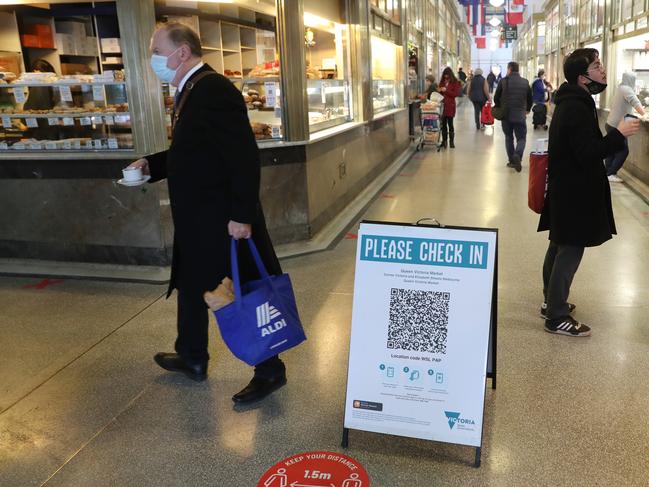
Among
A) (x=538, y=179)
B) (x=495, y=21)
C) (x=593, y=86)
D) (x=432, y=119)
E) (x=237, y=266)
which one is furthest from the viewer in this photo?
(x=495, y=21)

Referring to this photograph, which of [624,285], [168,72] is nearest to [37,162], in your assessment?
[168,72]

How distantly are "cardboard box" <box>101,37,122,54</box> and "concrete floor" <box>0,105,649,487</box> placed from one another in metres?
1.81

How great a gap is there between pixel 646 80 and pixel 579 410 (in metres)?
7.18

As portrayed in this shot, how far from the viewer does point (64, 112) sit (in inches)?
190

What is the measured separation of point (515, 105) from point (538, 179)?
619 cm

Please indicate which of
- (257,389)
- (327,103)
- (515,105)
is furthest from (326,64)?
(257,389)

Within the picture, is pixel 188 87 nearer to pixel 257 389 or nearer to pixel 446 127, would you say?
pixel 257 389

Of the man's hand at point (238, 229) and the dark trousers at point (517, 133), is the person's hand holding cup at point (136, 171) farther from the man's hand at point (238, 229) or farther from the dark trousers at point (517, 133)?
the dark trousers at point (517, 133)

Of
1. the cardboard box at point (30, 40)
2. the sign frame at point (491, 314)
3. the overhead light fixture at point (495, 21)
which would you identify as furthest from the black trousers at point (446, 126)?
the overhead light fixture at point (495, 21)

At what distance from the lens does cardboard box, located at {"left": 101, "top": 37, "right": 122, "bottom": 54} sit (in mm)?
4619

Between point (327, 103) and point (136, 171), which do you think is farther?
point (327, 103)

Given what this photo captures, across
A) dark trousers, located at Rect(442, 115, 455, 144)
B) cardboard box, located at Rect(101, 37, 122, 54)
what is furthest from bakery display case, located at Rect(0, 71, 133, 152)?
dark trousers, located at Rect(442, 115, 455, 144)

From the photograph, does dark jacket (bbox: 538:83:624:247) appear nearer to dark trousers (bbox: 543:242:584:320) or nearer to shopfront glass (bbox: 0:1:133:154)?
dark trousers (bbox: 543:242:584:320)

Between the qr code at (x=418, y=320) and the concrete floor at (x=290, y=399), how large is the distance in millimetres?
483
